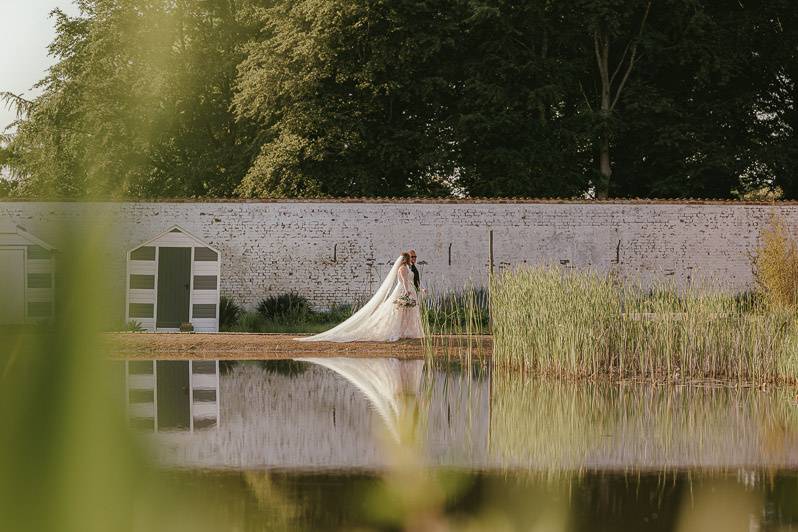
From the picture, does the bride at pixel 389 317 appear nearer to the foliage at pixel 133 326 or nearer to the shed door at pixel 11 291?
the foliage at pixel 133 326

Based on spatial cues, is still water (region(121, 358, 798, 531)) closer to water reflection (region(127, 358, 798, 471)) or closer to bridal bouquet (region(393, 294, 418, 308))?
water reflection (region(127, 358, 798, 471))

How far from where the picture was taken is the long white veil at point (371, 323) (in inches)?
735

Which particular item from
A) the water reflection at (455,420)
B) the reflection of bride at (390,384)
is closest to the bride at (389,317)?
the reflection of bride at (390,384)

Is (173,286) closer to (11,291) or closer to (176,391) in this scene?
(176,391)

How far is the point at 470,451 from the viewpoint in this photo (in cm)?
906

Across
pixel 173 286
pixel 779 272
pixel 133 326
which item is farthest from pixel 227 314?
pixel 779 272

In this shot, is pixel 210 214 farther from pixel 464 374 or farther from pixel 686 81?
pixel 686 81

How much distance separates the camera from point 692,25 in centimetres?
3070

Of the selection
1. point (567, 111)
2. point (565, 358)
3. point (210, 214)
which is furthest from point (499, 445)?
point (567, 111)

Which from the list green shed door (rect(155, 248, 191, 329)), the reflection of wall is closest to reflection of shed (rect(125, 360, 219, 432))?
the reflection of wall

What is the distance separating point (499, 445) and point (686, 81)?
1012 inches

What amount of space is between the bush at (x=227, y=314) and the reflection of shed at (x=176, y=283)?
0.74 meters

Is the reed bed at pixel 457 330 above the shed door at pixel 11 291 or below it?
below

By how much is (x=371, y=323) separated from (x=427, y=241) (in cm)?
604
